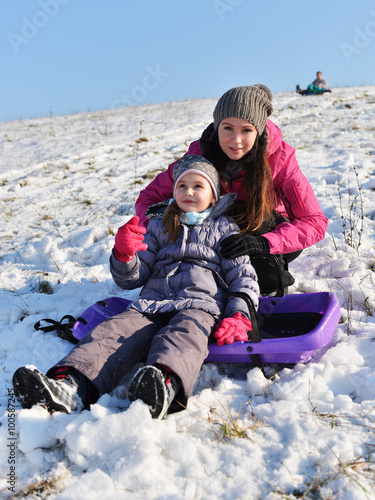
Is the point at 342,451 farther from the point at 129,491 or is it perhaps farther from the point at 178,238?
the point at 178,238

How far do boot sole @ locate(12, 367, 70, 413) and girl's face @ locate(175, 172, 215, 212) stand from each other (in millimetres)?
1455

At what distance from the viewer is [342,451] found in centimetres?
152

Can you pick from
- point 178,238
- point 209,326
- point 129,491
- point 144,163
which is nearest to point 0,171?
point 144,163

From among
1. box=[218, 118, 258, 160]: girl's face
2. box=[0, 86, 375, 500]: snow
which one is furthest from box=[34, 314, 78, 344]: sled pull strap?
box=[218, 118, 258, 160]: girl's face

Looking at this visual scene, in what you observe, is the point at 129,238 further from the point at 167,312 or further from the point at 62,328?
the point at 62,328

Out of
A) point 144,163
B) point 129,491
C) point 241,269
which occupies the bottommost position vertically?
point 129,491

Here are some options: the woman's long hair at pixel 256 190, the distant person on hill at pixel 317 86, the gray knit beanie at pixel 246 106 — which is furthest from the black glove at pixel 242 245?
the distant person on hill at pixel 317 86

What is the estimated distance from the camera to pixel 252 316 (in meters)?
2.33

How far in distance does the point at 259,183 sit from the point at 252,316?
1.00m

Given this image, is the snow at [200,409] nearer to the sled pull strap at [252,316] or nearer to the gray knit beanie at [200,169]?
the sled pull strap at [252,316]

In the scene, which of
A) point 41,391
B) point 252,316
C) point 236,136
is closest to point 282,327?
point 252,316

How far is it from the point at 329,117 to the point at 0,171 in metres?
7.93

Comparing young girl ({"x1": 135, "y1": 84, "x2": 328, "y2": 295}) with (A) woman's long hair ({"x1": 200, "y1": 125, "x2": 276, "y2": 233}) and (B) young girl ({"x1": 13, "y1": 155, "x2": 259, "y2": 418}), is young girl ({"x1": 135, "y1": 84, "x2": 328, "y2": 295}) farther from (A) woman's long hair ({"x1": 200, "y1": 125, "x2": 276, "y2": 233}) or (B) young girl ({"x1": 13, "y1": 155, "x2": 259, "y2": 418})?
(B) young girl ({"x1": 13, "y1": 155, "x2": 259, "y2": 418})

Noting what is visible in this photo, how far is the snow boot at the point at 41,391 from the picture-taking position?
1719 millimetres
